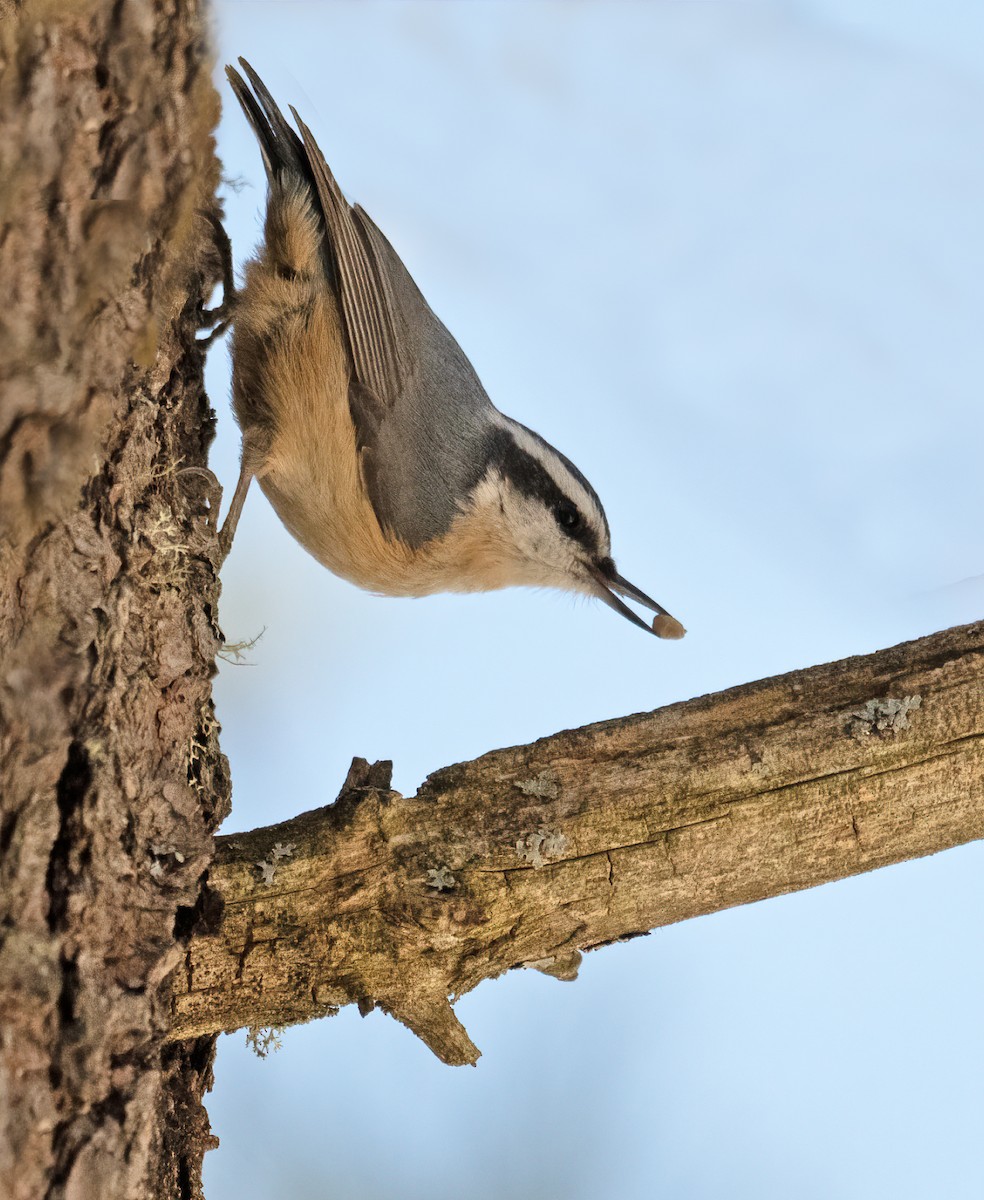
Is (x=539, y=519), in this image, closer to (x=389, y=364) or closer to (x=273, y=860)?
(x=389, y=364)

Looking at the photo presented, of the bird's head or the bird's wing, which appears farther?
the bird's head

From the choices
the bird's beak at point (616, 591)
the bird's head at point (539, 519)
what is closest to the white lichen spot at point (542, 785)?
the bird's beak at point (616, 591)

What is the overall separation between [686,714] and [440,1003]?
56 centimetres

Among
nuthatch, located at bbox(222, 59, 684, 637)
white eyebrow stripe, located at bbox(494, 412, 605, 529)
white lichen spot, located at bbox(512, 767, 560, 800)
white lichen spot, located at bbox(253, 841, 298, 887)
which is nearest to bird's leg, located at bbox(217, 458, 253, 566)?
nuthatch, located at bbox(222, 59, 684, 637)

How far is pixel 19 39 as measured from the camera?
115cm

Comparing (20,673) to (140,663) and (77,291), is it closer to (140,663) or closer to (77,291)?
(140,663)

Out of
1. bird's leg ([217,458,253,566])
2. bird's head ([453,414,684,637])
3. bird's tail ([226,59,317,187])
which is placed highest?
bird's tail ([226,59,317,187])

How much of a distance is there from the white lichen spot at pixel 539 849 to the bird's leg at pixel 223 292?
1.20m

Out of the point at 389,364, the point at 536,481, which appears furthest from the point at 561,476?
the point at 389,364

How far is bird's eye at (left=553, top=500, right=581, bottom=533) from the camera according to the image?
9.90 ft

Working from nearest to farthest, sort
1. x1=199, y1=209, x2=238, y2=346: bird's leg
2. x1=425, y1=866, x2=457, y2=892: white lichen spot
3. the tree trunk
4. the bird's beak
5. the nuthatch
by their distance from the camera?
the tree trunk < x1=425, y1=866, x2=457, y2=892: white lichen spot < x1=199, y1=209, x2=238, y2=346: bird's leg < the nuthatch < the bird's beak

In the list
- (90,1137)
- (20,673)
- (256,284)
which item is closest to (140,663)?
(20,673)

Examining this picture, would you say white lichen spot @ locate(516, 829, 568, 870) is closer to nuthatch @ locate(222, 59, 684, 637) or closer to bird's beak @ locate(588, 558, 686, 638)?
nuthatch @ locate(222, 59, 684, 637)

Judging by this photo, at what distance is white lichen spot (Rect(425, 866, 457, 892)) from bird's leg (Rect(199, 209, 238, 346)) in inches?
46.0
